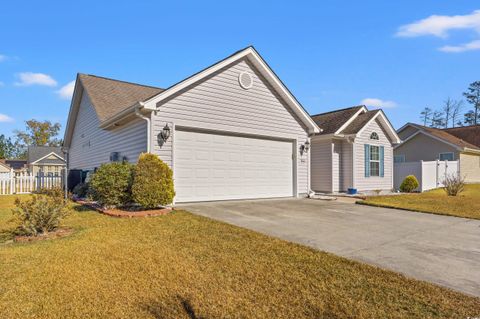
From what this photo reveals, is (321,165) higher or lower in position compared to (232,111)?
lower

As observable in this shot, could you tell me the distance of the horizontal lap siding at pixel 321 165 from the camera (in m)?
14.8

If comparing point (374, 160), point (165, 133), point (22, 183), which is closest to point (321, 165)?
point (374, 160)

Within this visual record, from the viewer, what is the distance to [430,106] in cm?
5225

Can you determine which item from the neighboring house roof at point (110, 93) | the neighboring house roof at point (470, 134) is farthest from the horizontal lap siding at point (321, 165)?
the neighboring house roof at point (470, 134)

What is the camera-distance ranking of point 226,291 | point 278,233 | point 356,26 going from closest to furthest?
1. point 226,291
2. point 278,233
3. point 356,26

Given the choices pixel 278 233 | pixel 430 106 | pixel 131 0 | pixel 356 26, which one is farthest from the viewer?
pixel 430 106

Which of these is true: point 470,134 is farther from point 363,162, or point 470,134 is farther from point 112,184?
point 112,184

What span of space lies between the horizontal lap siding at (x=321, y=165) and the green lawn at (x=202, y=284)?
1050cm

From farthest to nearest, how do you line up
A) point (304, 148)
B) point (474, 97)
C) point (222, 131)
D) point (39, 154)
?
point (474, 97) → point (39, 154) → point (304, 148) → point (222, 131)

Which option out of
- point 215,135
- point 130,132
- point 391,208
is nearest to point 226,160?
point 215,135

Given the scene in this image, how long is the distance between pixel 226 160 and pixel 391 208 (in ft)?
18.9

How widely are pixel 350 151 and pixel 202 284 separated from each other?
13.1 metres

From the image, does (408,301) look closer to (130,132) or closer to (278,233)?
(278,233)

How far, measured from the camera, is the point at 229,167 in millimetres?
10562
